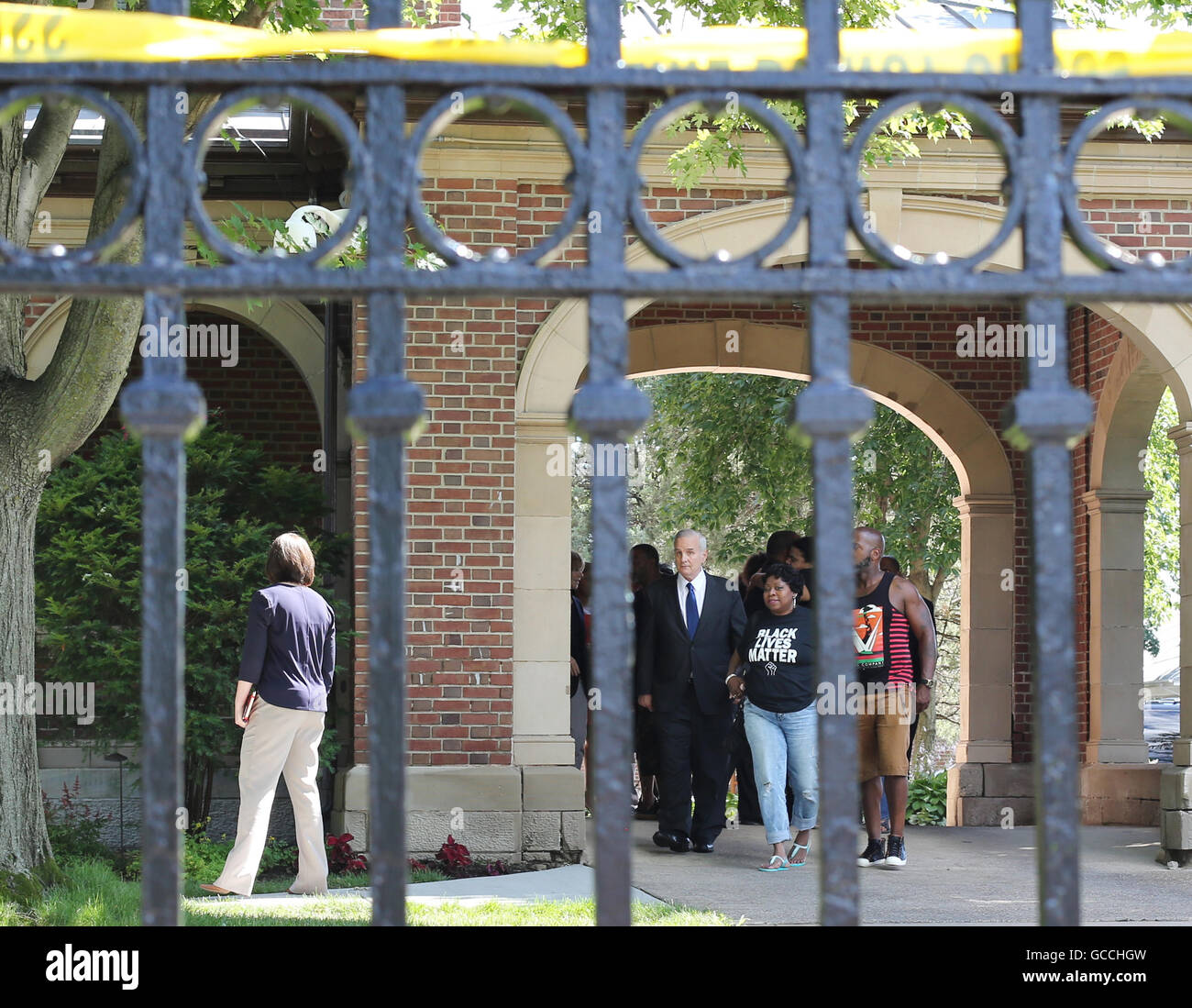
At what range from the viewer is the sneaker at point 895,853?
7.80 meters

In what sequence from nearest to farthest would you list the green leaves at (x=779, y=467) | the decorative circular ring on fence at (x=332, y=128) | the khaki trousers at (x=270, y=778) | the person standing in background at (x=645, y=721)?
the decorative circular ring on fence at (x=332, y=128), the khaki trousers at (x=270, y=778), the person standing in background at (x=645, y=721), the green leaves at (x=779, y=467)

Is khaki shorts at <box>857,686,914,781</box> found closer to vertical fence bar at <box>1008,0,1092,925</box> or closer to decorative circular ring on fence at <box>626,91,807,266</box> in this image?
vertical fence bar at <box>1008,0,1092,925</box>

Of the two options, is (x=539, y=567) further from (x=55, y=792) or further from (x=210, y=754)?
(x=55, y=792)

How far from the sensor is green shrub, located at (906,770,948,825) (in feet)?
43.5

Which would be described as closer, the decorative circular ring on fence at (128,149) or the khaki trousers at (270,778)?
the decorative circular ring on fence at (128,149)

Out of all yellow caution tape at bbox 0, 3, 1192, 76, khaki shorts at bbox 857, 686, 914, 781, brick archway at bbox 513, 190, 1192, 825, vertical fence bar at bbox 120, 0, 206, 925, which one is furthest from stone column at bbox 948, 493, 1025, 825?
vertical fence bar at bbox 120, 0, 206, 925

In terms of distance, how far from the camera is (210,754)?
8.45 metres

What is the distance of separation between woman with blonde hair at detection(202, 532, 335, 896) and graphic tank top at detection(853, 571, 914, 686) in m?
2.73

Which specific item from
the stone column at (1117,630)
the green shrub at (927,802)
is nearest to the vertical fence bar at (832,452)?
the stone column at (1117,630)

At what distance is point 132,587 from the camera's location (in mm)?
8516

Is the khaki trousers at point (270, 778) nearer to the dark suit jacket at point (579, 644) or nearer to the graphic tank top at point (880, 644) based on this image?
the graphic tank top at point (880, 644)

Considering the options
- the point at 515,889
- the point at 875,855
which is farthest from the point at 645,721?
the point at 515,889

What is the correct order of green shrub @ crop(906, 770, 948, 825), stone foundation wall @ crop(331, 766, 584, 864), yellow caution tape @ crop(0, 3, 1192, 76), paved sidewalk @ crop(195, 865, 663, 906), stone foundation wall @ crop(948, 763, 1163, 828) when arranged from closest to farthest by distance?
yellow caution tape @ crop(0, 3, 1192, 76), paved sidewalk @ crop(195, 865, 663, 906), stone foundation wall @ crop(331, 766, 584, 864), stone foundation wall @ crop(948, 763, 1163, 828), green shrub @ crop(906, 770, 948, 825)

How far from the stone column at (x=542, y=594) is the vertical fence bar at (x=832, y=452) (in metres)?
6.57
